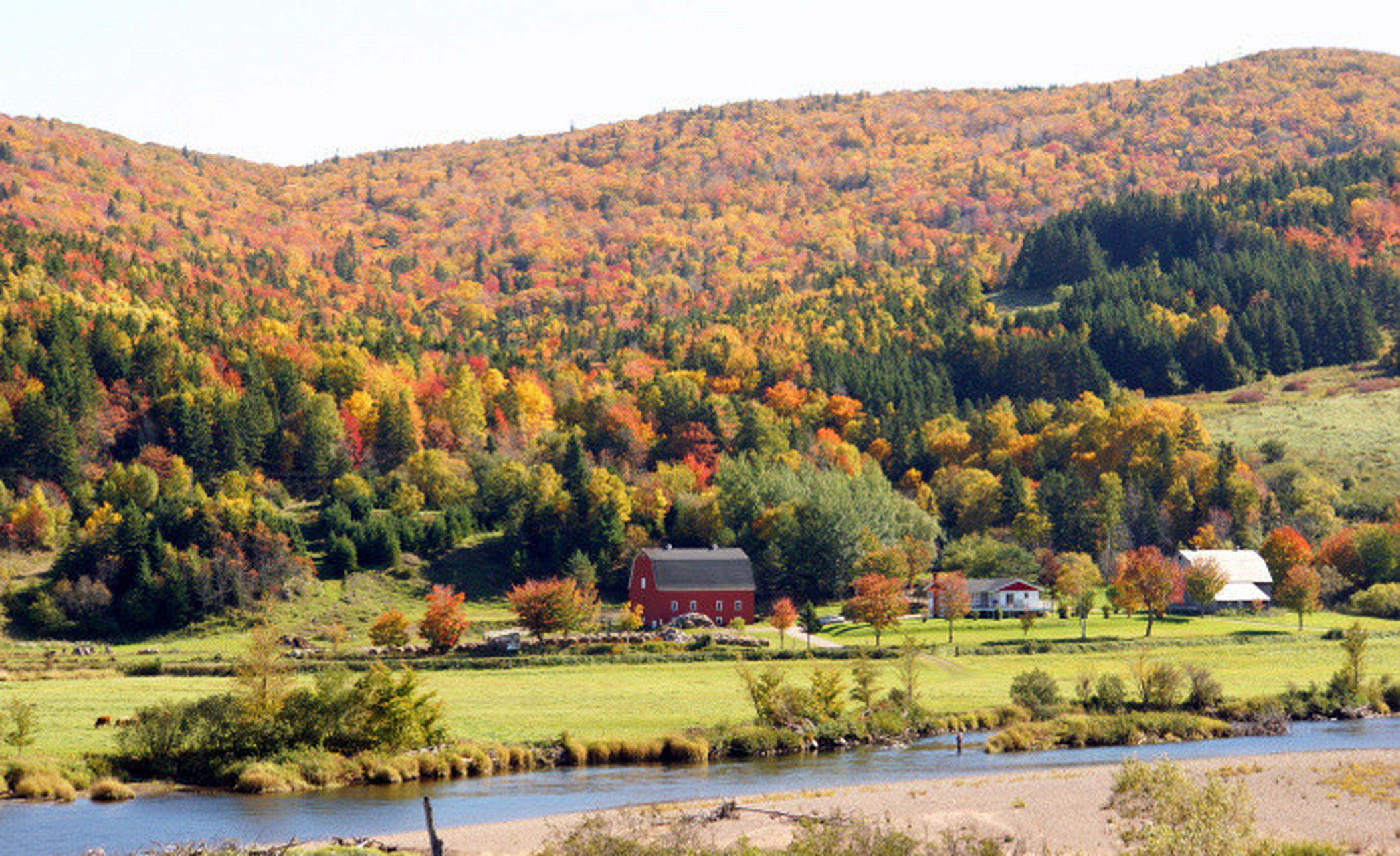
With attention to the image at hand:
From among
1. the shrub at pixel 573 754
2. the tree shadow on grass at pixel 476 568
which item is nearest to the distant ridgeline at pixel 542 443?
the tree shadow on grass at pixel 476 568

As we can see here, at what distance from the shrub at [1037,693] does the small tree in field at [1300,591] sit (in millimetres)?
41442

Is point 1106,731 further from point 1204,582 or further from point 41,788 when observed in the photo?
point 1204,582

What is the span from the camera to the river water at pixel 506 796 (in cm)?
4494

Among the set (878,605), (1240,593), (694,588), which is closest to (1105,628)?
(1240,593)

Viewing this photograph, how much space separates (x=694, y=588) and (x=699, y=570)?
220 cm

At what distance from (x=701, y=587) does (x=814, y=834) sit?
8420cm

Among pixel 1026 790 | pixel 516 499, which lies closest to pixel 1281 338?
pixel 516 499

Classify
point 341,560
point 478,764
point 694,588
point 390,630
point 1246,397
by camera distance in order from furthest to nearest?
1. point 1246,397
2. point 341,560
3. point 694,588
4. point 390,630
5. point 478,764

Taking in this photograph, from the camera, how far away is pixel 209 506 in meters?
118

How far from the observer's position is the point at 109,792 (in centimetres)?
5088

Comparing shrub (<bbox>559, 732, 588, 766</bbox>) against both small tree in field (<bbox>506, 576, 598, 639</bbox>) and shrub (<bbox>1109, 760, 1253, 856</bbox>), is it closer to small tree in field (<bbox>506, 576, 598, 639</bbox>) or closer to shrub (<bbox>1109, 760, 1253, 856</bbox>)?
shrub (<bbox>1109, 760, 1253, 856</bbox>)

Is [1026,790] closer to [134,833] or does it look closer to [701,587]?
[134,833]

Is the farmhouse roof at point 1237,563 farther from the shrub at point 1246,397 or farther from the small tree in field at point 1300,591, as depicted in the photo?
the shrub at point 1246,397

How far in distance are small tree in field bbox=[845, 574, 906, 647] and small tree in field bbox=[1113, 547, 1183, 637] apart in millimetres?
17183
